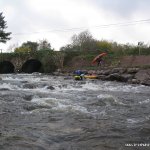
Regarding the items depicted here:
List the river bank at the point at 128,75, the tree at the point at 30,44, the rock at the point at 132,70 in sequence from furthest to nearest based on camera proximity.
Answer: the tree at the point at 30,44, the rock at the point at 132,70, the river bank at the point at 128,75

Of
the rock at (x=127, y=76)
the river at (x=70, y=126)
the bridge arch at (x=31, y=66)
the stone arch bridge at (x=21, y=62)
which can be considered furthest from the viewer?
the bridge arch at (x=31, y=66)

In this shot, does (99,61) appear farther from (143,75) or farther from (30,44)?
(30,44)

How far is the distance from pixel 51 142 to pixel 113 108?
15.8ft

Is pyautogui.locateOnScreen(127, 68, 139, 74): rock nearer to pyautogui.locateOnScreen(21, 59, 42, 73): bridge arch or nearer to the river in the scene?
the river

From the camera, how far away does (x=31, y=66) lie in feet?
181

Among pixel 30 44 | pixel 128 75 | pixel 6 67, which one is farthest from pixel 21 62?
pixel 30 44

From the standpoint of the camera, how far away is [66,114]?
30.3 feet

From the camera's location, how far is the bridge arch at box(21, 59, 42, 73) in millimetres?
52078

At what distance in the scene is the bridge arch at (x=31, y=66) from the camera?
171ft

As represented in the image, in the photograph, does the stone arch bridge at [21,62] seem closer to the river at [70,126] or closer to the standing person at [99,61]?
the standing person at [99,61]

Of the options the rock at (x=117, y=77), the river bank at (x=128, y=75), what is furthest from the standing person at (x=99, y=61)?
the rock at (x=117, y=77)

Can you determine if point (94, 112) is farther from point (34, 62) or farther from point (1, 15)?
point (1, 15)

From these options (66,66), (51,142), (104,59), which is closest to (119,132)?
(51,142)

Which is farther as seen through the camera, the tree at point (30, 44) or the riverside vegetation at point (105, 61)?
the tree at point (30, 44)
